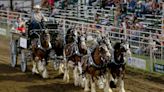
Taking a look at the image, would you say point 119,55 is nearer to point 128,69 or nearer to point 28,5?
point 128,69

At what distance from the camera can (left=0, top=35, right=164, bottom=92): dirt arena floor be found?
1216 centimetres

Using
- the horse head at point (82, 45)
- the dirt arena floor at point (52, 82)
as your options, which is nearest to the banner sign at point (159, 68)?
the dirt arena floor at point (52, 82)

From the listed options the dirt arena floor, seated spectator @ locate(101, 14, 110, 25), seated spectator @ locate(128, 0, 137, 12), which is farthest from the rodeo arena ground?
seated spectator @ locate(101, 14, 110, 25)

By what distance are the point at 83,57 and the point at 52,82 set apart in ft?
6.24

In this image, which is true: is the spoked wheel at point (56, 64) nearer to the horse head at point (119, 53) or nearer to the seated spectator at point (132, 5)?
the horse head at point (119, 53)

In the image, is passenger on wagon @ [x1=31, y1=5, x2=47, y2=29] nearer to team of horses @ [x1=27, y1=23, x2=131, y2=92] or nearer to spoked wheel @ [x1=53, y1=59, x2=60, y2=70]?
team of horses @ [x1=27, y1=23, x2=131, y2=92]

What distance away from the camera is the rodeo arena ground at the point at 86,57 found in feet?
35.1

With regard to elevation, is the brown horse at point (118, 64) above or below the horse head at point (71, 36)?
below

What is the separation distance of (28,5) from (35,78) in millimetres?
23031

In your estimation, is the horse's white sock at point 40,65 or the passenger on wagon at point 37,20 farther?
the passenger on wagon at point 37,20

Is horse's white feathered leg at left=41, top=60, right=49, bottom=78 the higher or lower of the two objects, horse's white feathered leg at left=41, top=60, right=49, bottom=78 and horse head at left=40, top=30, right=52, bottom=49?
the lower

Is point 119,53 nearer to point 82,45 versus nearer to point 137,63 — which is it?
point 82,45

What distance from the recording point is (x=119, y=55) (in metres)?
10.6

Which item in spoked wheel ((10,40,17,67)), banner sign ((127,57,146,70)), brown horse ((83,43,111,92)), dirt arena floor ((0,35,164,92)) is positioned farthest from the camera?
spoked wheel ((10,40,17,67))
